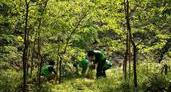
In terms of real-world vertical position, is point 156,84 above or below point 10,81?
above

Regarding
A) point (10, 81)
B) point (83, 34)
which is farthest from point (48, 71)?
point (83, 34)

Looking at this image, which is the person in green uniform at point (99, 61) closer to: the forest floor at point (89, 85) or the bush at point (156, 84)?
the forest floor at point (89, 85)

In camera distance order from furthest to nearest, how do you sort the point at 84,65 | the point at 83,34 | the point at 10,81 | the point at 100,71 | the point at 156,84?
the point at 83,34 → the point at 84,65 → the point at 100,71 → the point at 10,81 → the point at 156,84

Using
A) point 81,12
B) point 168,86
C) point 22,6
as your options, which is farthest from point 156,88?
point 22,6

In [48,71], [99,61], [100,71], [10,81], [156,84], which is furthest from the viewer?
[99,61]

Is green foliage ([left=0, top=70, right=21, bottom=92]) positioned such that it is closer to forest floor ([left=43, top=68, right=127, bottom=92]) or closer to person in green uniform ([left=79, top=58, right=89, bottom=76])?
forest floor ([left=43, top=68, right=127, bottom=92])

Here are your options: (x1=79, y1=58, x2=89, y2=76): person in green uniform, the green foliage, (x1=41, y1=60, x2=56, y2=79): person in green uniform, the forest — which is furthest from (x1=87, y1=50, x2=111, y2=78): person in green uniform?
the green foliage

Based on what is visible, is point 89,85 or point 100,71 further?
point 100,71

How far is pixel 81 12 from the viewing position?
17875mm

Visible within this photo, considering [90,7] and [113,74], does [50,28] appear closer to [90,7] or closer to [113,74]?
[90,7]

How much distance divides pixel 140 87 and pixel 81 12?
4279mm

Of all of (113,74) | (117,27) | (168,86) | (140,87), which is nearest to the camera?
(168,86)

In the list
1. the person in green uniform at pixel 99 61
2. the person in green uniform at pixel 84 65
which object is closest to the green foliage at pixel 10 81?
the person in green uniform at pixel 84 65

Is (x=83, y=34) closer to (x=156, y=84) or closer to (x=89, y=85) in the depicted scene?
(x=89, y=85)
